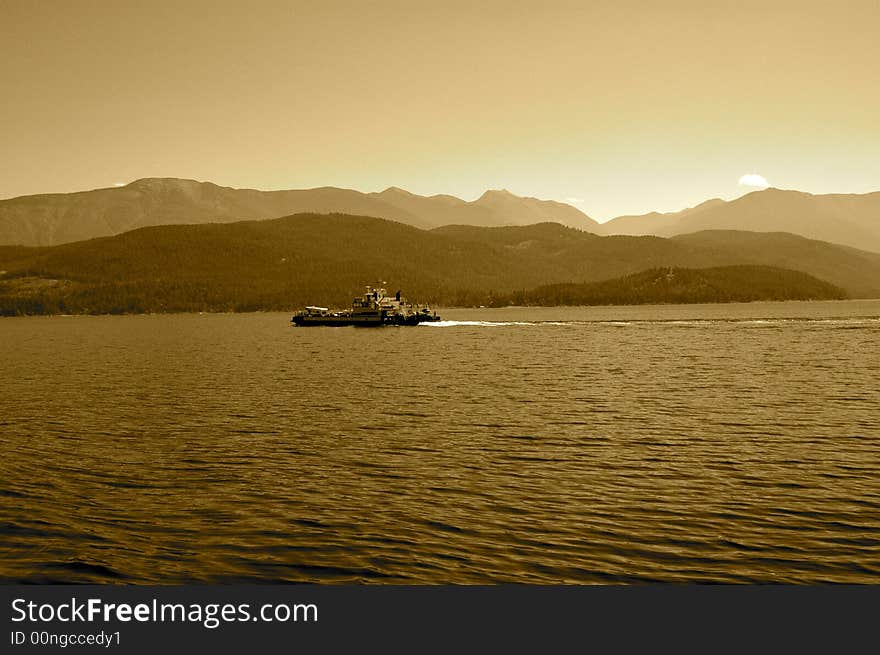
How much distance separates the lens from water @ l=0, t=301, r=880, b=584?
23688mm

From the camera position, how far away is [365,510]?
29516 millimetres

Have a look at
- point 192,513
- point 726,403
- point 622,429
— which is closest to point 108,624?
point 192,513

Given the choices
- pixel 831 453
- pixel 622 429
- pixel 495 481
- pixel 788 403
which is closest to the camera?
pixel 495 481

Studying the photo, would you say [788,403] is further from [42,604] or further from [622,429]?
[42,604]

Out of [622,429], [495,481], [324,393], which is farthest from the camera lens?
[324,393]

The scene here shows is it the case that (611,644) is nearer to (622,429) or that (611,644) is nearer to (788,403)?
(622,429)

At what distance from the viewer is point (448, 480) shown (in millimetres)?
34000

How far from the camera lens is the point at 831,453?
38.4 m

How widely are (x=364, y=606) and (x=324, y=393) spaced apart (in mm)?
50091

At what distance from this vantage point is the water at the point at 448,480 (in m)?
23.7

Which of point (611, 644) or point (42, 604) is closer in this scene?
point (611, 644)

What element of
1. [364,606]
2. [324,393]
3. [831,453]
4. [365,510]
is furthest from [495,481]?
[324,393]

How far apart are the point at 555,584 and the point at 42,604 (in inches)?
568

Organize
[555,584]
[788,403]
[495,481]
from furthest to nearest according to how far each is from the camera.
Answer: [788,403], [495,481], [555,584]
